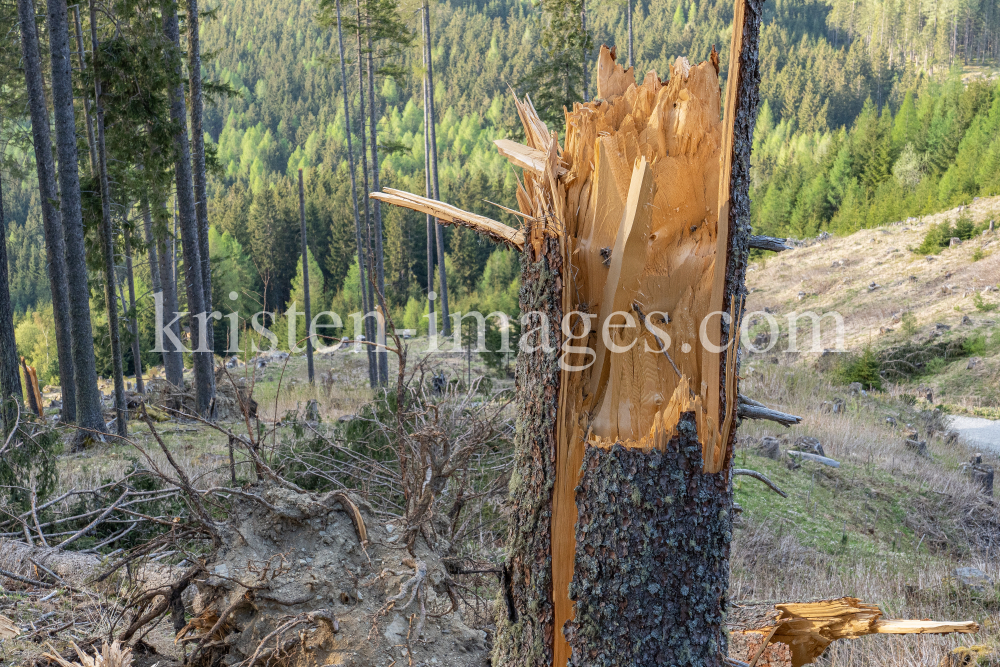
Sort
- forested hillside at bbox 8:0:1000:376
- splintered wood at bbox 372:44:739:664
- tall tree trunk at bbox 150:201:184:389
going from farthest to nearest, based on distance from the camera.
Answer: forested hillside at bbox 8:0:1000:376 < tall tree trunk at bbox 150:201:184:389 < splintered wood at bbox 372:44:739:664

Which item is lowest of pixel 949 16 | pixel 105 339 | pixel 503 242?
pixel 105 339

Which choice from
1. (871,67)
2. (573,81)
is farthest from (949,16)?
(573,81)

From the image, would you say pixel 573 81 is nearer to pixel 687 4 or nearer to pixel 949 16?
pixel 949 16

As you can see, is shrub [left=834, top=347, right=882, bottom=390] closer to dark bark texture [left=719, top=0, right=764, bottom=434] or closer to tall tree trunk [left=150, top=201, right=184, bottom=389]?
dark bark texture [left=719, top=0, right=764, bottom=434]

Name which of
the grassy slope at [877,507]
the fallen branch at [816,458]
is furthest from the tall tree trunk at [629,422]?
the fallen branch at [816,458]

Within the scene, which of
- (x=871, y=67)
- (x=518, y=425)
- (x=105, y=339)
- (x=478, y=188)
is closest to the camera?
(x=518, y=425)

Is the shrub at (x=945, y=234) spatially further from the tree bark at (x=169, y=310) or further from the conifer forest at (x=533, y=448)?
the tree bark at (x=169, y=310)

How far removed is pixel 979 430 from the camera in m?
11.2

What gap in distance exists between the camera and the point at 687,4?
278ft

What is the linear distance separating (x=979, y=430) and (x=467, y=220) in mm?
12647

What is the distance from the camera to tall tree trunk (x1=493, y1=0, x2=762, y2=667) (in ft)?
6.02

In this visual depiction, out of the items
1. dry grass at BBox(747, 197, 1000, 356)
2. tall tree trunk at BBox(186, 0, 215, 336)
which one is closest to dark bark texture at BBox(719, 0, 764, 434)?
tall tree trunk at BBox(186, 0, 215, 336)

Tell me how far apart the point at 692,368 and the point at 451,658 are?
1.43 meters

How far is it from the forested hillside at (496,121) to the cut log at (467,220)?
15.8 feet
